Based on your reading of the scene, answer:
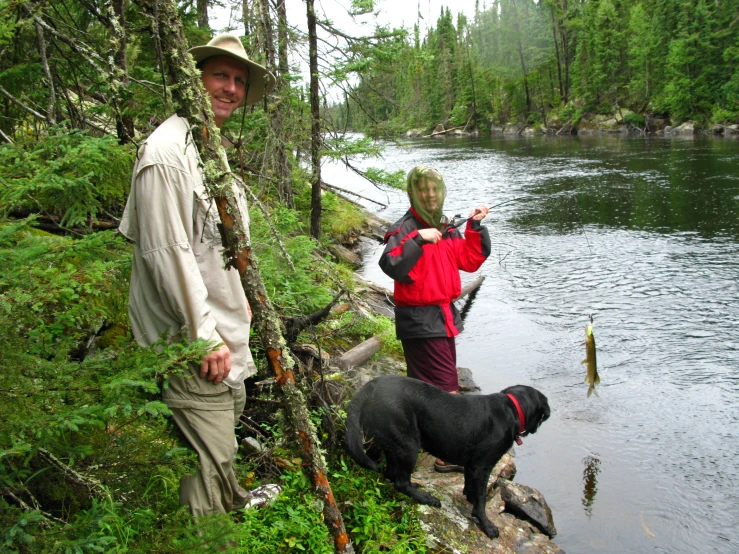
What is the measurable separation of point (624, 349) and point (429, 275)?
5.80m

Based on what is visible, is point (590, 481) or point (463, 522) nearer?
point (463, 522)

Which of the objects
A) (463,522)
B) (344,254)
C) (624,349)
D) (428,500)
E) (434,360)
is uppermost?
(434,360)

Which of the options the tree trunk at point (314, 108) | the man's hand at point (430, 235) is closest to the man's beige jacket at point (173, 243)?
the man's hand at point (430, 235)

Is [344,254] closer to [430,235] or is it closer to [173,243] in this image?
[430,235]

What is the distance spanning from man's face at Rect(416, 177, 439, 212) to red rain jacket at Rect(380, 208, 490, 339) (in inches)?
5.8

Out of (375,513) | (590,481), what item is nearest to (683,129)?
(590,481)

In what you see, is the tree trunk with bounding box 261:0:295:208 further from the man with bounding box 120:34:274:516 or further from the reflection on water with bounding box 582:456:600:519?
the man with bounding box 120:34:274:516

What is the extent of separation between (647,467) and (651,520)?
897mm

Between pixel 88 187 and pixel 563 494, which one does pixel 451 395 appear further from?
pixel 88 187

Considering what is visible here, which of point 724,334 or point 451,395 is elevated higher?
point 451,395

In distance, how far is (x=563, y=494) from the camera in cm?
564

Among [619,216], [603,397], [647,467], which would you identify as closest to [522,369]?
[603,397]

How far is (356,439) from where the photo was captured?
3787 mm

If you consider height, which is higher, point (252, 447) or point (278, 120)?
point (278, 120)
